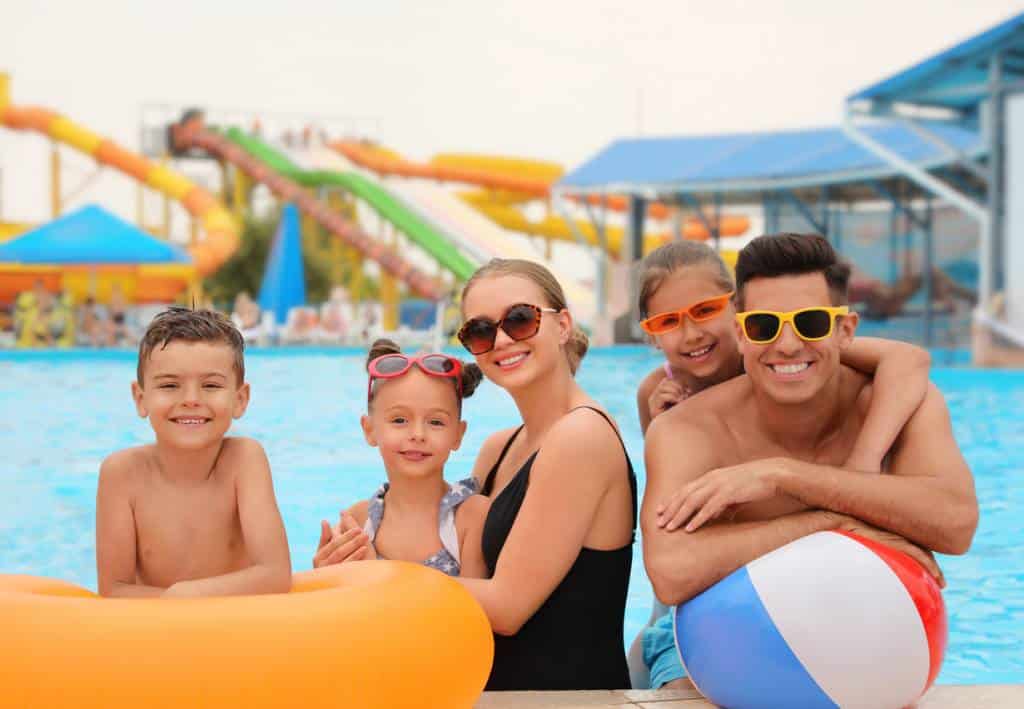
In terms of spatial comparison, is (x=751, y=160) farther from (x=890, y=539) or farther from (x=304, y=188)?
(x=890, y=539)

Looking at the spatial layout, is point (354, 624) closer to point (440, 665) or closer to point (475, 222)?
point (440, 665)

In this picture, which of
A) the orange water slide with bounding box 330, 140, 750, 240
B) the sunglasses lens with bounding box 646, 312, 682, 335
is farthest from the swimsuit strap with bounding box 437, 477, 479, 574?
the orange water slide with bounding box 330, 140, 750, 240

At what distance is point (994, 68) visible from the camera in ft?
47.8

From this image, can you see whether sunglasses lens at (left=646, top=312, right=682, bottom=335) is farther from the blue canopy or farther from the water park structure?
the blue canopy

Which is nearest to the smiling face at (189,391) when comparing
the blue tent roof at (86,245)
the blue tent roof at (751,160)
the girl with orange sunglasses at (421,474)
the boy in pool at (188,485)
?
the boy in pool at (188,485)

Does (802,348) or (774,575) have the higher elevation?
(802,348)

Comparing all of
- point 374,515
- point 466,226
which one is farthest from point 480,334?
point 466,226

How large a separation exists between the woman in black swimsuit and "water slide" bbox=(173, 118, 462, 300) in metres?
20.3

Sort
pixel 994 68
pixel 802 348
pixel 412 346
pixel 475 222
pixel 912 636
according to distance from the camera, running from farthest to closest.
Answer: pixel 475 222 < pixel 412 346 < pixel 994 68 < pixel 802 348 < pixel 912 636

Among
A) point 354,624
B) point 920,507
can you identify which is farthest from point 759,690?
point 354,624

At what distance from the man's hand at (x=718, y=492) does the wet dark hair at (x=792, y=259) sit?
33 cm

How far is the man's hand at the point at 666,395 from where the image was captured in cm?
294

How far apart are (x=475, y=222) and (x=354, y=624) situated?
2424 centimetres

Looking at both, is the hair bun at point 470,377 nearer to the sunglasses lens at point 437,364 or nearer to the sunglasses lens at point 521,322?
the sunglasses lens at point 437,364
